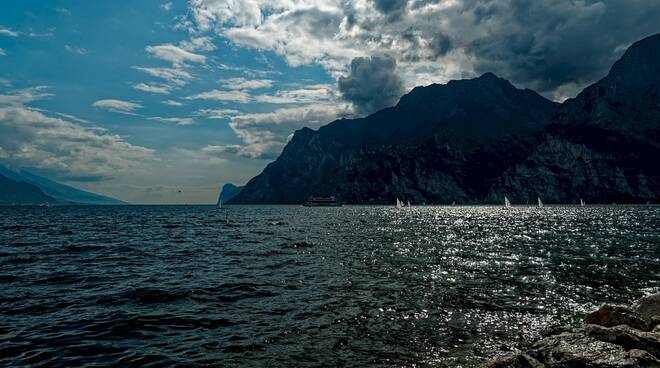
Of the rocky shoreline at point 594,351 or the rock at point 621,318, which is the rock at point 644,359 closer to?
the rocky shoreline at point 594,351

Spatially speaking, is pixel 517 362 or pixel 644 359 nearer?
pixel 644 359

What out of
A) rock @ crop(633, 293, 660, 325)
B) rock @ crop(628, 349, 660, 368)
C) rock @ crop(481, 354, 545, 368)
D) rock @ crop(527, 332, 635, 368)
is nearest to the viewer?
rock @ crop(628, 349, 660, 368)

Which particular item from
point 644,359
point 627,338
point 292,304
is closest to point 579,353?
point 644,359

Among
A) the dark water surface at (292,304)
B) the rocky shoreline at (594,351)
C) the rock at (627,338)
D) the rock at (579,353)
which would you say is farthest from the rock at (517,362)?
the rock at (627,338)

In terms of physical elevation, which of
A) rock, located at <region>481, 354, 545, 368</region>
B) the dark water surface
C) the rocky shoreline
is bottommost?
the dark water surface

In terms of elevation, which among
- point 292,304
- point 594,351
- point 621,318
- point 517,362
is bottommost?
point 292,304

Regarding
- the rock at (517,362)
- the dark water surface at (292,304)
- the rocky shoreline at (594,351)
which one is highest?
the rocky shoreline at (594,351)

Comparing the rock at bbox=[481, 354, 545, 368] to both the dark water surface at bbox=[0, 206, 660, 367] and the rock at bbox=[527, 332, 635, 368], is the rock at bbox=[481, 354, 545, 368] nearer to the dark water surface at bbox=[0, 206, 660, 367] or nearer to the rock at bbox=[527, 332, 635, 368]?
the rock at bbox=[527, 332, 635, 368]

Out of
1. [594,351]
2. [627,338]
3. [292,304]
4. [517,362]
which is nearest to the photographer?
[594,351]

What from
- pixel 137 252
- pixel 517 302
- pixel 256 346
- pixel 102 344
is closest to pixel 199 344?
pixel 256 346

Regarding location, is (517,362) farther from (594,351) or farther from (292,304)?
(292,304)

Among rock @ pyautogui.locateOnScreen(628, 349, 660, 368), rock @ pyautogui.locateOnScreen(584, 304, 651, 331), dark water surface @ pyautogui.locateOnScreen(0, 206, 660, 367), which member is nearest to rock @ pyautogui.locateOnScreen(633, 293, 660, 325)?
rock @ pyautogui.locateOnScreen(584, 304, 651, 331)

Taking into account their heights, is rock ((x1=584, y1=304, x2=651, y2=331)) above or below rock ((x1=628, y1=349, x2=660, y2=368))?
below

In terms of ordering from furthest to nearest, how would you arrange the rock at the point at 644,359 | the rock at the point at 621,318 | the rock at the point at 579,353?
the rock at the point at 621,318 < the rock at the point at 579,353 < the rock at the point at 644,359
